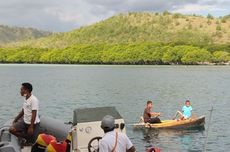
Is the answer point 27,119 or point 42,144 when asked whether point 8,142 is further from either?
point 27,119

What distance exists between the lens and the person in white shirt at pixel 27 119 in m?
12.0

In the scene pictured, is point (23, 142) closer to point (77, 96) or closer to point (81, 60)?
point (77, 96)

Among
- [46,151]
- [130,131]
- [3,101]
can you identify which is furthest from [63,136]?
[3,101]

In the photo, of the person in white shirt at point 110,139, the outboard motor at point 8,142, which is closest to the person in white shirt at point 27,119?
the outboard motor at point 8,142

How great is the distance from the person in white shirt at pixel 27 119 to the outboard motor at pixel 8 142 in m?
0.18

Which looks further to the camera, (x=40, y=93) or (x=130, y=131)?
(x=40, y=93)

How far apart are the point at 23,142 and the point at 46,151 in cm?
204

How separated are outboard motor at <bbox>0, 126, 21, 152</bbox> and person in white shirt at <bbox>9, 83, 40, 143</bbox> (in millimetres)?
177

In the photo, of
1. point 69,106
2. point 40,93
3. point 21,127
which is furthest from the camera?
point 40,93

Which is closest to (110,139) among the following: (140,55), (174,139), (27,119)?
(27,119)

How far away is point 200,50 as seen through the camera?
166 meters

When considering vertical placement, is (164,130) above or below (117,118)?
below

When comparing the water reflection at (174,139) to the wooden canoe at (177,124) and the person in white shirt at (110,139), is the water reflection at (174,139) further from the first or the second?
the person in white shirt at (110,139)

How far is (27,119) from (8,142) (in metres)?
0.98
